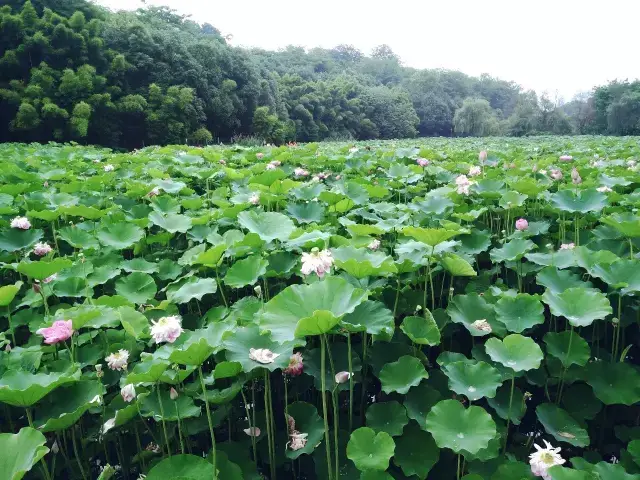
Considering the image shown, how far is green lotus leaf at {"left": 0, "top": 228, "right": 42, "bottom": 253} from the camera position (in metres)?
1.60

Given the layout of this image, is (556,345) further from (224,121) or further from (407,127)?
(407,127)

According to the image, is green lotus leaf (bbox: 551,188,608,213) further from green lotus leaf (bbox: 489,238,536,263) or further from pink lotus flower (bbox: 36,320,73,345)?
pink lotus flower (bbox: 36,320,73,345)

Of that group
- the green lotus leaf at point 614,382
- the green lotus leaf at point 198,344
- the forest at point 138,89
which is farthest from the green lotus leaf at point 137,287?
the forest at point 138,89

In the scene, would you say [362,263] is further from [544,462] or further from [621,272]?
[621,272]

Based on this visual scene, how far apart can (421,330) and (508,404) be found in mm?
255

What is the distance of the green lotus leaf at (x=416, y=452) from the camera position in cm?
90

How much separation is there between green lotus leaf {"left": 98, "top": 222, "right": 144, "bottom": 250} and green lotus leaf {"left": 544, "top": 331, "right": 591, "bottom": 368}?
4.52ft

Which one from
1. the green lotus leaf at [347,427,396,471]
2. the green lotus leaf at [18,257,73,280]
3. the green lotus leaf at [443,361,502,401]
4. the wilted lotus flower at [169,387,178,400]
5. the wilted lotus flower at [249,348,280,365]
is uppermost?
the green lotus leaf at [18,257,73,280]

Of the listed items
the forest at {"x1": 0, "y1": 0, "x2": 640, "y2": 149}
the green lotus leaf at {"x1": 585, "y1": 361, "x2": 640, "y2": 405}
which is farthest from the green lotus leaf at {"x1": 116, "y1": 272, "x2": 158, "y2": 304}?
the forest at {"x1": 0, "y1": 0, "x2": 640, "y2": 149}

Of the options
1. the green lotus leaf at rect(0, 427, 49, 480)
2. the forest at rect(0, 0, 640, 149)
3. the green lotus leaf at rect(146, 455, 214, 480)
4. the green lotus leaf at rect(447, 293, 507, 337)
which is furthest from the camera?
the forest at rect(0, 0, 640, 149)

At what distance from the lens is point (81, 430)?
1.01 meters

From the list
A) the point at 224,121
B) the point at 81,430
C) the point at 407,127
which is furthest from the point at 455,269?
the point at 407,127

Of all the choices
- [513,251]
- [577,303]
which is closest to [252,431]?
[577,303]

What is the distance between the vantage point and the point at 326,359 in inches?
41.8
